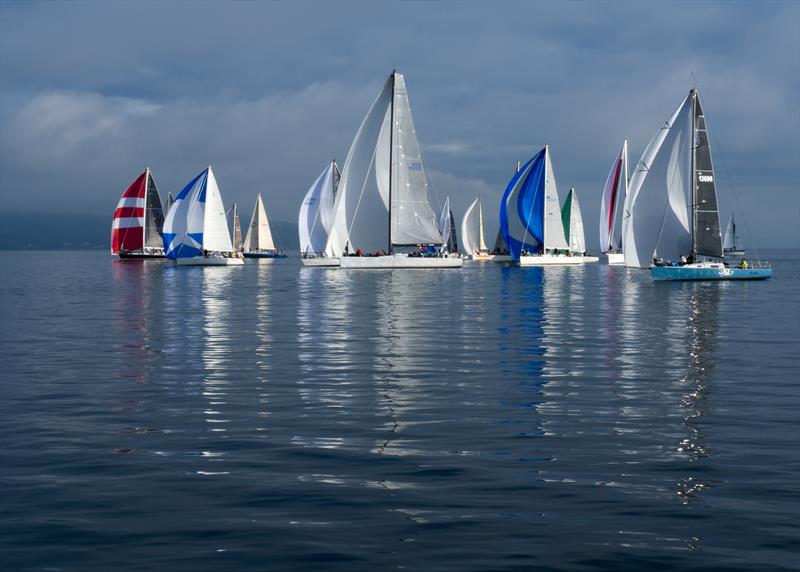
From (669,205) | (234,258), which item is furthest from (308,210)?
(669,205)

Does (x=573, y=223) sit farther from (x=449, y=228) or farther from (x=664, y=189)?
(x=664, y=189)

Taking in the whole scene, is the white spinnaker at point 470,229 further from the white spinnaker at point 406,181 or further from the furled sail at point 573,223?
the white spinnaker at point 406,181

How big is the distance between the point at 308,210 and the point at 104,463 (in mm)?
94565

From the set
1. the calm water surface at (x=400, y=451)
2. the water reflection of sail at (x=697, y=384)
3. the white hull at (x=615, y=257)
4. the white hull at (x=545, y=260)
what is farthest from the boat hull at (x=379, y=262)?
the calm water surface at (x=400, y=451)

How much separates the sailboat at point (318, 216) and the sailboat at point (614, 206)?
30.1 m

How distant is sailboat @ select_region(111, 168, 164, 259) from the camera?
117562 millimetres

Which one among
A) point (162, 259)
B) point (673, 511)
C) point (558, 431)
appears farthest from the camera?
point (162, 259)

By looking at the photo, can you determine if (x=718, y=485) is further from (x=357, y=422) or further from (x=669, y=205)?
(x=669, y=205)

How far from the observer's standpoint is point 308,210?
106 metres

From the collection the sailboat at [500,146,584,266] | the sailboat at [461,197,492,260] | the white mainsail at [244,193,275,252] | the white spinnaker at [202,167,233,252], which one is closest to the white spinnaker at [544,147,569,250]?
the sailboat at [500,146,584,266]

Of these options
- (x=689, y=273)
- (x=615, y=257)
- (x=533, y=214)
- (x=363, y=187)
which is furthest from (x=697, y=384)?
(x=615, y=257)

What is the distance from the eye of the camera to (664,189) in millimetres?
61562

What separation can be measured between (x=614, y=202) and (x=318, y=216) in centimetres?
3282

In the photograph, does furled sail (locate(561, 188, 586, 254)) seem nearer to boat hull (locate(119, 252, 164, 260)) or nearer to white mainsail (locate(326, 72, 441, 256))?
white mainsail (locate(326, 72, 441, 256))
